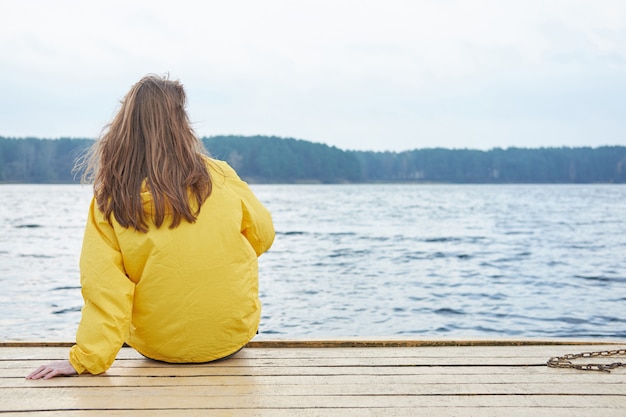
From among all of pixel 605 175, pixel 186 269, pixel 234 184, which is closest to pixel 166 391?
pixel 186 269

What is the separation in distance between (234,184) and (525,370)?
1.57 m

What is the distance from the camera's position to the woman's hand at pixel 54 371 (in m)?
2.89

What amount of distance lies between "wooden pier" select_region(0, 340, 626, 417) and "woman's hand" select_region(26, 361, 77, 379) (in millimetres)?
31

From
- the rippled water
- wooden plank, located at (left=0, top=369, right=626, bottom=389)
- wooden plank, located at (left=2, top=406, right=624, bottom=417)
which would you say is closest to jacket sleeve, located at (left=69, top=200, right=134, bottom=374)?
wooden plank, located at (left=0, top=369, right=626, bottom=389)

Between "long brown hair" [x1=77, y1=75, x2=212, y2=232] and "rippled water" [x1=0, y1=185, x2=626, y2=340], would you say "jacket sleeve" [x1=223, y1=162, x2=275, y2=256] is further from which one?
"rippled water" [x1=0, y1=185, x2=626, y2=340]

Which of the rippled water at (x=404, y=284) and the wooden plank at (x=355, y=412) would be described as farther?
the rippled water at (x=404, y=284)

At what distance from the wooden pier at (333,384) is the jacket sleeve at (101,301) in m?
0.11

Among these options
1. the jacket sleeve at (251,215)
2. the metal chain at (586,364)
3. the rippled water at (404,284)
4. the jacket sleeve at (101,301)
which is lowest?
the rippled water at (404,284)

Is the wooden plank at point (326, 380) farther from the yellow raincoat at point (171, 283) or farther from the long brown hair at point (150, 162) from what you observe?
the long brown hair at point (150, 162)

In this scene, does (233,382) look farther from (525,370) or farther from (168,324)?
(525,370)

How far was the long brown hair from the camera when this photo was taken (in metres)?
2.86

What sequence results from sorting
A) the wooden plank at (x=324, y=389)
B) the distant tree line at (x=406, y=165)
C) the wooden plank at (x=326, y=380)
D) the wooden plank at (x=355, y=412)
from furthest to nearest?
the distant tree line at (x=406, y=165)
the wooden plank at (x=326, y=380)
the wooden plank at (x=324, y=389)
the wooden plank at (x=355, y=412)

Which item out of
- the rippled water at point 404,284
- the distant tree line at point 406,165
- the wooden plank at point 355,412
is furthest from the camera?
the distant tree line at point 406,165

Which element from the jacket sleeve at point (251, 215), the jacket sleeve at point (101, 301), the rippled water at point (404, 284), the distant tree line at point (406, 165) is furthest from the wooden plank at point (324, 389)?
the distant tree line at point (406, 165)
